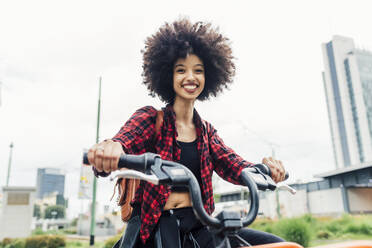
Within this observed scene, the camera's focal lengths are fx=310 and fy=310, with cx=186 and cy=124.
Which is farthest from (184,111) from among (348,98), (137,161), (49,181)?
(348,98)

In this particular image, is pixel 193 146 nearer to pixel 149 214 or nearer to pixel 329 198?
pixel 149 214

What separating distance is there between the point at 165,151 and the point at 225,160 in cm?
42

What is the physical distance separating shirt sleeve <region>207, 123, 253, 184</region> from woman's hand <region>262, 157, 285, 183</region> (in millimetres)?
173

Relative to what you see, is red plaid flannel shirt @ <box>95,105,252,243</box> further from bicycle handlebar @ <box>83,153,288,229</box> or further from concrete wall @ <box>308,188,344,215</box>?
concrete wall @ <box>308,188,344,215</box>

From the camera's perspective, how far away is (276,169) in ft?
5.37

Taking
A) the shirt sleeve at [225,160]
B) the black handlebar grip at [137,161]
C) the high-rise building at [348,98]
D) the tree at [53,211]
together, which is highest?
the high-rise building at [348,98]

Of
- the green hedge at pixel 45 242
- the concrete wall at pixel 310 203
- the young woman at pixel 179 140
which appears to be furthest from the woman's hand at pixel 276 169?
the concrete wall at pixel 310 203

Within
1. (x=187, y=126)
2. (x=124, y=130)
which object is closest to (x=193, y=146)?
(x=187, y=126)

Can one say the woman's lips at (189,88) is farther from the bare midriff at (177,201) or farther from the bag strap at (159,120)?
the bare midriff at (177,201)

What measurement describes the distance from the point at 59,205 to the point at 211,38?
210 feet

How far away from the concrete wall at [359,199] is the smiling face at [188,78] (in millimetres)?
35217

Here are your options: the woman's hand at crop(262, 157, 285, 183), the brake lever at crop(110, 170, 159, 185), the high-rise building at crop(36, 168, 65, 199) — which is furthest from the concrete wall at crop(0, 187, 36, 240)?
the high-rise building at crop(36, 168, 65, 199)

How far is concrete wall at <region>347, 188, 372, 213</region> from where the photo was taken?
106ft

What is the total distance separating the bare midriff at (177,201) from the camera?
164 cm
